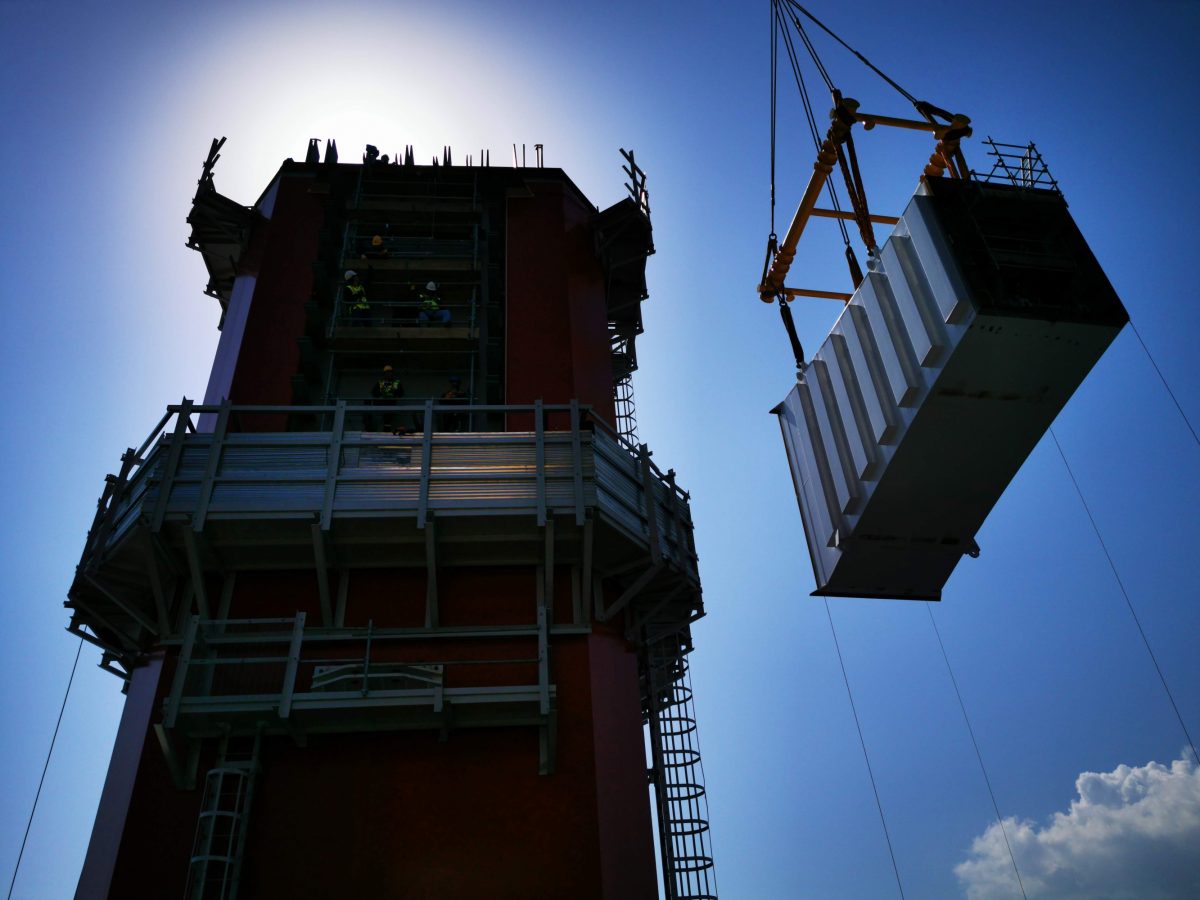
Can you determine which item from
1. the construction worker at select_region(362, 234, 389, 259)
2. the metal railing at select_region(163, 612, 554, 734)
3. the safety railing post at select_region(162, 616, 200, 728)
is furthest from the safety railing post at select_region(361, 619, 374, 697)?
the construction worker at select_region(362, 234, 389, 259)

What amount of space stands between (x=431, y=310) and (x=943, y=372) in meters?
10.8

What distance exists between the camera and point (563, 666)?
14469 millimetres

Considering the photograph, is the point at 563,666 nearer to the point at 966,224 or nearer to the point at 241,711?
the point at 241,711

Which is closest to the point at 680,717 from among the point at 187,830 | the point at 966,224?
the point at 187,830

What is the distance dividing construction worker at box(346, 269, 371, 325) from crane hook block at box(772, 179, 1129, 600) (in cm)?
984

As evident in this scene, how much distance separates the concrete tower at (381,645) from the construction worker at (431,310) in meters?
2.25

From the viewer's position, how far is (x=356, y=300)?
1955 centimetres

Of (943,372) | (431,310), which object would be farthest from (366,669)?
(943,372)

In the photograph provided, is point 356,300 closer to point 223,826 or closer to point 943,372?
point 223,826

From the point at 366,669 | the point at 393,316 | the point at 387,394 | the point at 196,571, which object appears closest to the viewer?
the point at 366,669

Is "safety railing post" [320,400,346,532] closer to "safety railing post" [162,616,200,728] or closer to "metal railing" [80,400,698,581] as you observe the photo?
"metal railing" [80,400,698,581]

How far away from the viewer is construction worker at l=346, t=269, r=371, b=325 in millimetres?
19328

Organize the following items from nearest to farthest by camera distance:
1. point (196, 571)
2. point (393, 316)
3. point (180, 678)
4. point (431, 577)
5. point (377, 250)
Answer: point (180, 678) → point (196, 571) → point (431, 577) → point (393, 316) → point (377, 250)

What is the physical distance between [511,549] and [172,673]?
18.8 feet
